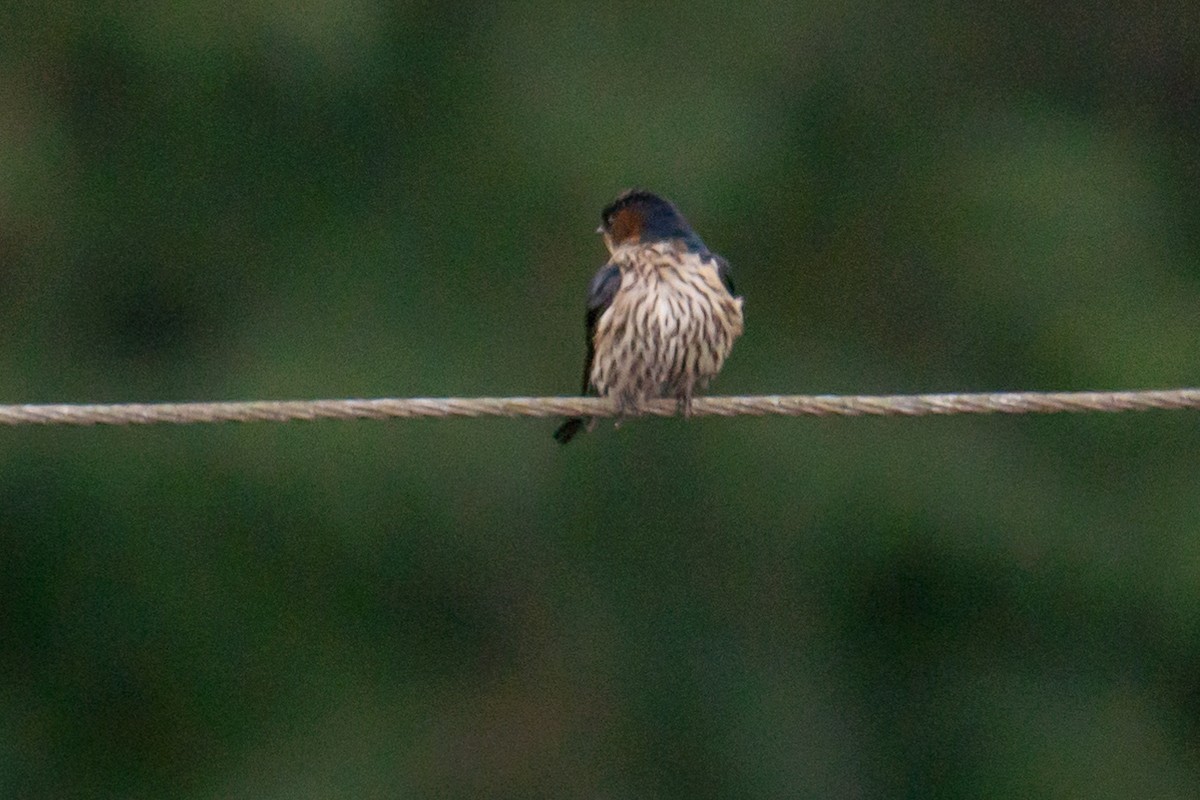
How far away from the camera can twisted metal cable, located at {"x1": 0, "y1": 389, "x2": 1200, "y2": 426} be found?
14.4 feet

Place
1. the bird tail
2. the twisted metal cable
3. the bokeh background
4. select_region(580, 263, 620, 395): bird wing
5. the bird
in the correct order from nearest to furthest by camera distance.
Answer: the twisted metal cable, the bird, select_region(580, 263, 620, 395): bird wing, the bird tail, the bokeh background

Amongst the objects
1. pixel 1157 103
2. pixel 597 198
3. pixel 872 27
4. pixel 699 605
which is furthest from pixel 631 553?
pixel 1157 103

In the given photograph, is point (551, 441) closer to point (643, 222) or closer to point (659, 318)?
point (643, 222)

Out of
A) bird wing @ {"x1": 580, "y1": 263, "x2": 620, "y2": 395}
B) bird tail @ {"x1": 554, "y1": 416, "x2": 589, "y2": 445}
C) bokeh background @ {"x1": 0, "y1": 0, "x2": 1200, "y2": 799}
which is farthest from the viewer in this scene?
bokeh background @ {"x1": 0, "y1": 0, "x2": 1200, "y2": 799}

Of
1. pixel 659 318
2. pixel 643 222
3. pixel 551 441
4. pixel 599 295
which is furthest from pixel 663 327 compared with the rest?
pixel 551 441

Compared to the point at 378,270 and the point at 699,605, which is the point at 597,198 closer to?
the point at 378,270

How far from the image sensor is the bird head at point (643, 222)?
232 inches

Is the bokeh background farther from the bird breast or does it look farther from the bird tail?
the bird breast

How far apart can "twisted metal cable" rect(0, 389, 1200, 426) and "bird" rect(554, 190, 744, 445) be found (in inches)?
37.6

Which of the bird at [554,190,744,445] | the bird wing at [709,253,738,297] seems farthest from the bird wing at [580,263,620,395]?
the bird wing at [709,253,738,297]

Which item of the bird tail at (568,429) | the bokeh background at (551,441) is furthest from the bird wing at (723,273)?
the bokeh background at (551,441)

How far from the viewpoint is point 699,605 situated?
7.79 metres

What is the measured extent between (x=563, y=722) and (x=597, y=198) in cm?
139

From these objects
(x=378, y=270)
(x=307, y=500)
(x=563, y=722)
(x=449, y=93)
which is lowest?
(x=563, y=722)
